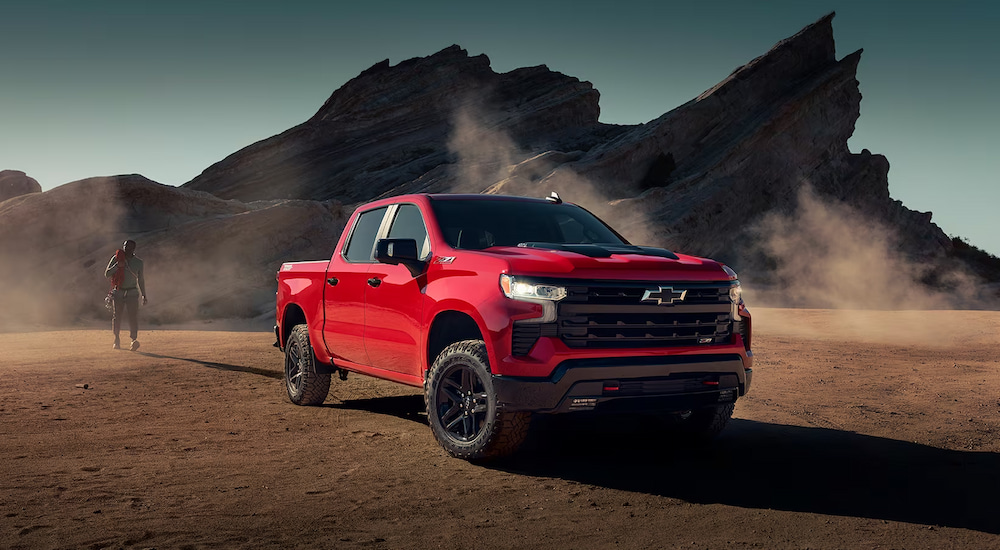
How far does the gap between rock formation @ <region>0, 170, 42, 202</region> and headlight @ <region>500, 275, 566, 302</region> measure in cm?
7332

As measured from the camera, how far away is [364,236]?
28.4 ft

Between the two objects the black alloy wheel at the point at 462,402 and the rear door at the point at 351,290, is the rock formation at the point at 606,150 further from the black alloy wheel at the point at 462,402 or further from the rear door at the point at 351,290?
the black alloy wheel at the point at 462,402

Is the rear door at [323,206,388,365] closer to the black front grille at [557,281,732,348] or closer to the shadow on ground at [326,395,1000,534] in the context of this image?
the shadow on ground at [326,395,1000,534]

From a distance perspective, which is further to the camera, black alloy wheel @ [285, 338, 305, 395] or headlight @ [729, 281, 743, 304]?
black alloy wheel @ [285, 338, 305, 395]

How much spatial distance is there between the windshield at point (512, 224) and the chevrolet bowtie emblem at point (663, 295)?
1516 mm

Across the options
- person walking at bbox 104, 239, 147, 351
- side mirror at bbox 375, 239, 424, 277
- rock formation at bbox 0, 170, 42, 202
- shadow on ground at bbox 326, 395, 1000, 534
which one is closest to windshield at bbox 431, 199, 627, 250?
side mirror at bbox 375, 239, 424, 277

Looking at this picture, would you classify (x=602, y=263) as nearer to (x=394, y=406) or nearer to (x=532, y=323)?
(x=532, y=323)

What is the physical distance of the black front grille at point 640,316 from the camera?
6156 millimetres

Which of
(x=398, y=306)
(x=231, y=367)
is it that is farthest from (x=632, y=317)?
(x=231, y=367)

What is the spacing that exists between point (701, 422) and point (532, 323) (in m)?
2.28

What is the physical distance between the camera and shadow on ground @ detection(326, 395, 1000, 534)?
548cm

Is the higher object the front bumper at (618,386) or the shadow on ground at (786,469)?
the front bumper at (618,386)

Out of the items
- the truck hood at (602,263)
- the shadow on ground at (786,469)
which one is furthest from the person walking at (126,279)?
the truck hood at (602,263)

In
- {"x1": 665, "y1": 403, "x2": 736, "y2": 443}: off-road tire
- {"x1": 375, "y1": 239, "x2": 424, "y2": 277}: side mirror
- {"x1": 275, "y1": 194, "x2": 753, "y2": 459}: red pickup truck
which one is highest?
{"x1": 375, "y1": 239, "x2": 424, "y2": 277}: side mirror
